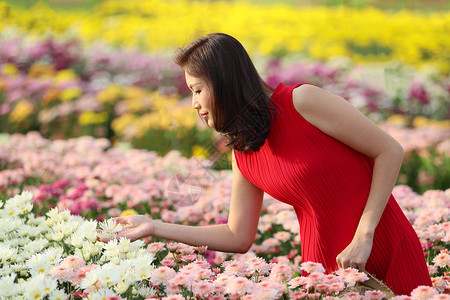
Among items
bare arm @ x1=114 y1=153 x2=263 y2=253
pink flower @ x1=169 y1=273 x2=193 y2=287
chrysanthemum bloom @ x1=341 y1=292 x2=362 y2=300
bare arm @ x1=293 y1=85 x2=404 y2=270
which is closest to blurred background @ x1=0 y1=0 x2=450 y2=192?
bare arm @ x1=114 y1=153 x2=263 y2=253

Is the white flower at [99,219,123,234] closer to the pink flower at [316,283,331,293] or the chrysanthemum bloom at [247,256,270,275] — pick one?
the chrysanthemum bloom at [247,256,270,275]

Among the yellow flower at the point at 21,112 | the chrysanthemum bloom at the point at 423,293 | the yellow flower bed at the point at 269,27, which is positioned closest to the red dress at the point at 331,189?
the chrysanthemum bloom at the point at 423,293

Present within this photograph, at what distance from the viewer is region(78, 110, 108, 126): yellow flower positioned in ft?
17.7

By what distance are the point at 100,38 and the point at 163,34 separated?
1027 mm

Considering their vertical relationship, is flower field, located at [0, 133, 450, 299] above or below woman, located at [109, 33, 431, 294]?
below

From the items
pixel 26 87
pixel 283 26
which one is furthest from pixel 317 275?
pixel 283 26

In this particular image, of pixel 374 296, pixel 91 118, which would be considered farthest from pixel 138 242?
pixel 91 118

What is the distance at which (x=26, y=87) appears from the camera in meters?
5.93

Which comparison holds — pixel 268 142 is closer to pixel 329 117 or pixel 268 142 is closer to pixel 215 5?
pixel 329 117

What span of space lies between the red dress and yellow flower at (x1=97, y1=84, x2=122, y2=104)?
415 centimetres

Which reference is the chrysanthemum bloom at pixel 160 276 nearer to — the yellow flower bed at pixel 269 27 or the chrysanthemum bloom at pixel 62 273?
the chrysanthemum bloom at pixel 62 273

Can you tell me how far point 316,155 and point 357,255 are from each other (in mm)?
335

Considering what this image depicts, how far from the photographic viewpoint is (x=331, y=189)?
5.96ft

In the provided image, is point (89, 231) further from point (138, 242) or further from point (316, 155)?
point (316, 155)
